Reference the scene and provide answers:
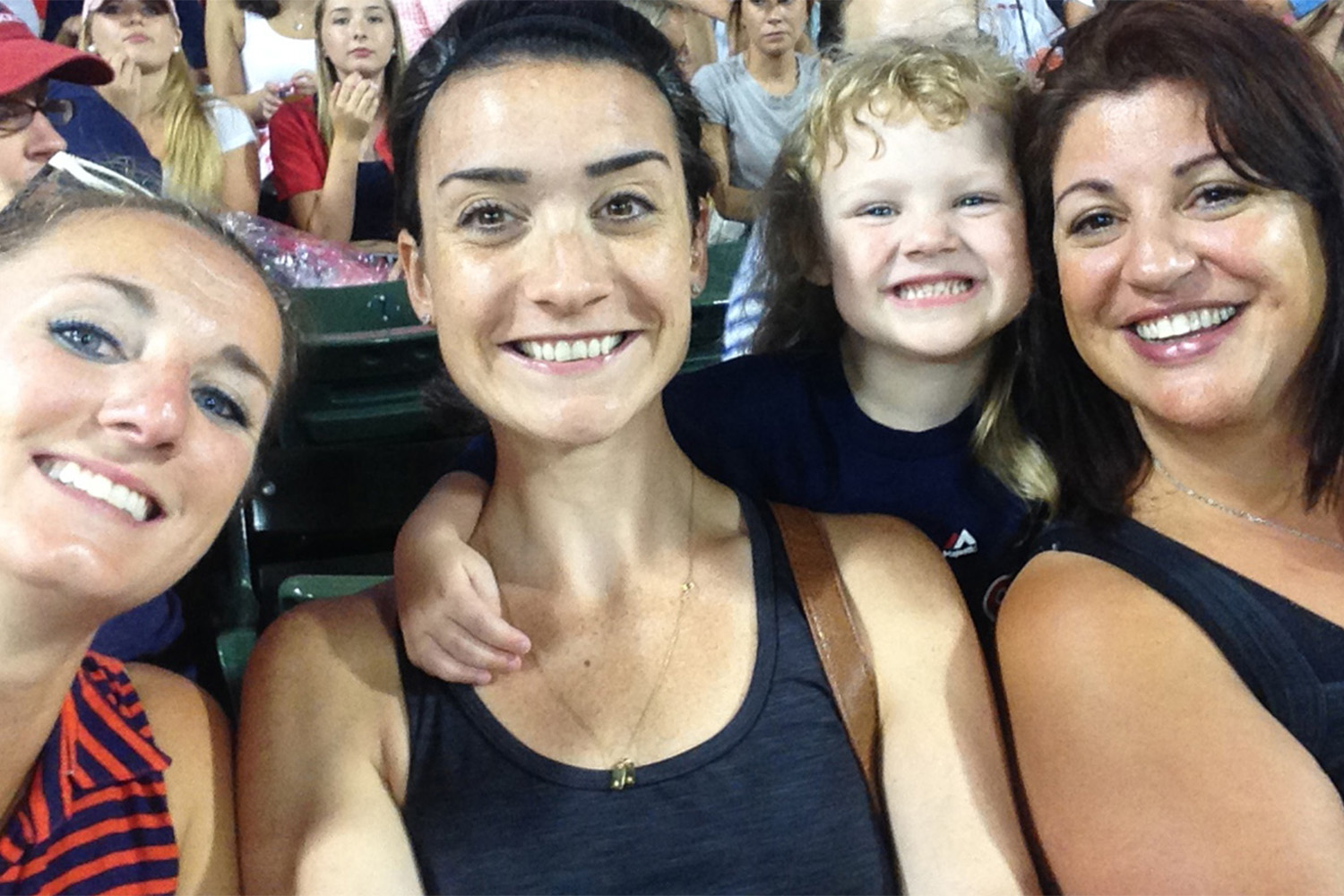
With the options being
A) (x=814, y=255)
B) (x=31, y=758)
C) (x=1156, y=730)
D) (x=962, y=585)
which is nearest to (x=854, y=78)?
(x=814, y=255)

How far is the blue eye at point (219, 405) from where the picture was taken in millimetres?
1062

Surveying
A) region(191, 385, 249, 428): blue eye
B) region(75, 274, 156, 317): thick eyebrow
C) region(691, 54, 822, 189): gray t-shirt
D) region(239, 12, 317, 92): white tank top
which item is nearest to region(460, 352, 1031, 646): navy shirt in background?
region(191, 385, 249, 428): blue eye

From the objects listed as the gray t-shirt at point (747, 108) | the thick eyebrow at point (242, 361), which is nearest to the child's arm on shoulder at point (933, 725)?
the thick eyebrow at point (242, 361)

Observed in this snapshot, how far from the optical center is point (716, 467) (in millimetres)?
1457

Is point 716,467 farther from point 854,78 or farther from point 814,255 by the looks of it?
point 854,78

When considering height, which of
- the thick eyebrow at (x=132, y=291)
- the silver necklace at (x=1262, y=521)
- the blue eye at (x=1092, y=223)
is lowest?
the silver necklace at (x=1262, y=521)

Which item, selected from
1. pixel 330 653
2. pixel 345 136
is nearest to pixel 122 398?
pixel 330 653

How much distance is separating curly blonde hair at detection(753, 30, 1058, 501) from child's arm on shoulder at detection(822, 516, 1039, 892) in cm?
28

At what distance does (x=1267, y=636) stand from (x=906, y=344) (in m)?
0.57

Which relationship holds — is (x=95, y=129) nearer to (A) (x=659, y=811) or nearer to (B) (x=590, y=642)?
(B) (x=590, y=642)

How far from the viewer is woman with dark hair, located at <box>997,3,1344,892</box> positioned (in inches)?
42.8

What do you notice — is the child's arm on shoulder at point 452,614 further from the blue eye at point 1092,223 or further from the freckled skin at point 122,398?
the blue eye at point 1092,223

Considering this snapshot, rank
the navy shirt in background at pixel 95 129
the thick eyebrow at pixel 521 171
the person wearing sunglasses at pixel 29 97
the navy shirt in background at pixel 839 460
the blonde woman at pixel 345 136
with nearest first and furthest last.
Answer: the thick eyebrow at pixel 521 171 < the navy shirt in background at pixel 839 460 < the person wearing sunglasses at pixel 29 97 < the navy shirt in background at pixel 95 129 < the blonde woman at pixel 345 136

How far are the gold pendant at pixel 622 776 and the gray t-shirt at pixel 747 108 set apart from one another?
1.76 metres
